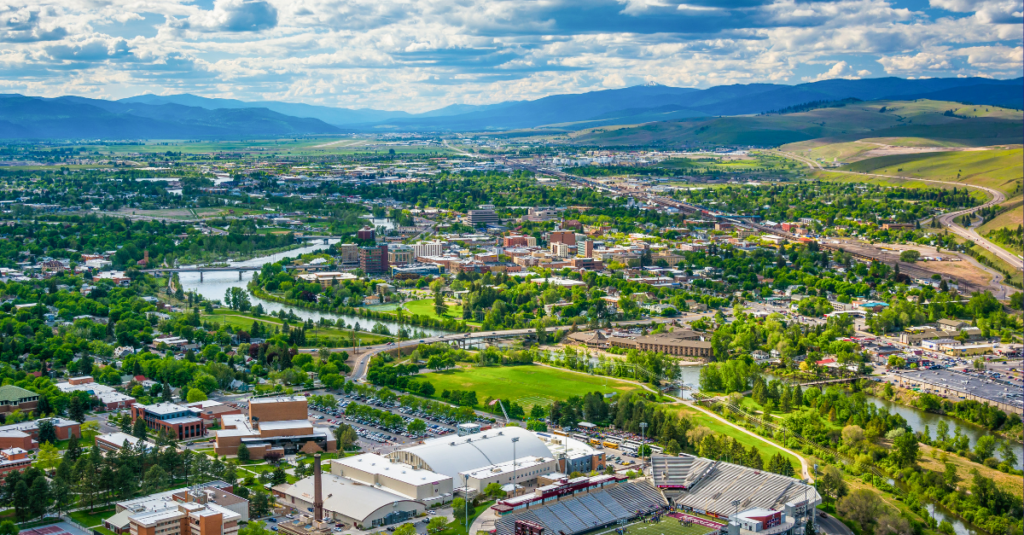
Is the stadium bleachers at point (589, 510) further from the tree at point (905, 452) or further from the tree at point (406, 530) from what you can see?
the tree at point (905, 452)

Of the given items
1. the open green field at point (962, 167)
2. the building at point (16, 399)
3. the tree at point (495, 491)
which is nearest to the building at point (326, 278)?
the building at point (16, 399)

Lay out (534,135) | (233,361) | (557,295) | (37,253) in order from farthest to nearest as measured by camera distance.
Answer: (534,135)
(37,253)
(557,295)
(233,361)

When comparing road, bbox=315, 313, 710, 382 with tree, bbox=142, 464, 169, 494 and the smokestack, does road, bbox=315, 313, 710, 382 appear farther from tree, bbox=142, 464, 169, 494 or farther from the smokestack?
the smokestack

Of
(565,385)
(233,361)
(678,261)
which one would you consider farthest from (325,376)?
(678,261)

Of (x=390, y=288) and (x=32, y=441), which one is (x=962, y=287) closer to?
(x=390, y=288)

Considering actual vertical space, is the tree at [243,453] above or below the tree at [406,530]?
below

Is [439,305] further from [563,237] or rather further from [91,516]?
[91,516]
